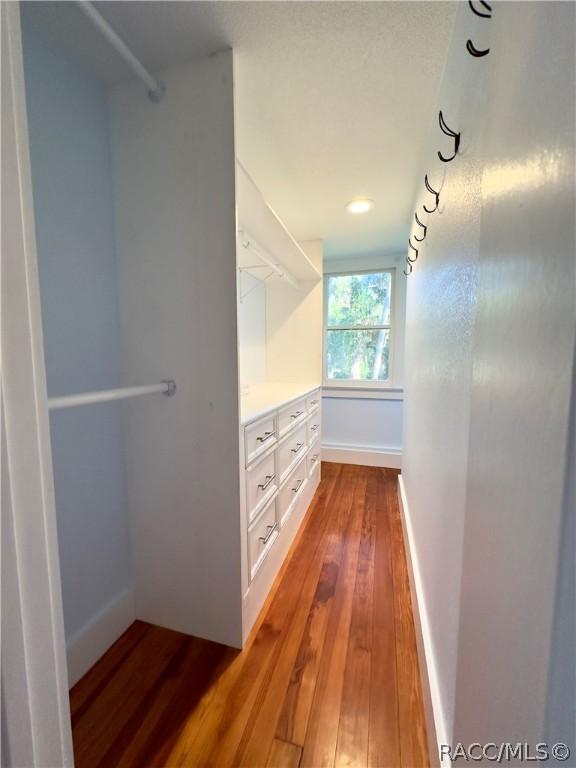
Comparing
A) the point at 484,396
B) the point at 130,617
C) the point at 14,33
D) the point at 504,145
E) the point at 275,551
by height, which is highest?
the point at 14,33

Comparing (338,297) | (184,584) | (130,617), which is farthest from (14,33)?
(338,297)

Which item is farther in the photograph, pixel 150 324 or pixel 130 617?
pixel 130 617

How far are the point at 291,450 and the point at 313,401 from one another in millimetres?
701

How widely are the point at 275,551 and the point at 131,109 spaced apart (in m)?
2.12

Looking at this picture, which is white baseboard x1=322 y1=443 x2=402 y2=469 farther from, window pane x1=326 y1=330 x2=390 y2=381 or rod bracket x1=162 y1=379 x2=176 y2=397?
rod bracket x1=162 y1=379 x2=176 y2=397

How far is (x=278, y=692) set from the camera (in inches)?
41.6

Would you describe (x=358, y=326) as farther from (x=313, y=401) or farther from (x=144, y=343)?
(x=144, y=343)

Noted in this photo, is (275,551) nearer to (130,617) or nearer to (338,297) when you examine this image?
(130,617)

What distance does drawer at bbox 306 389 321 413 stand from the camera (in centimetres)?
232

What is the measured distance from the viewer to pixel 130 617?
4.37ft

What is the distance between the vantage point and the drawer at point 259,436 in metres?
1.27

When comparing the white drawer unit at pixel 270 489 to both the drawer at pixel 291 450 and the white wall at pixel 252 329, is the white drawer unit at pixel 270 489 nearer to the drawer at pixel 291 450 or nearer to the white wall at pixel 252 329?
the drawer at pixel 291 450

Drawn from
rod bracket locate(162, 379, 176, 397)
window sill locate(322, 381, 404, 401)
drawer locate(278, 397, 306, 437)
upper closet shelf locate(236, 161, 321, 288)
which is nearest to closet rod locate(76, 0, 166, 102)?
upper closet shelf locate(236, 161, 321, 288)

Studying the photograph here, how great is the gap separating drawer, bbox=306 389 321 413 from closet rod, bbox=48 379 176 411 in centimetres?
126
